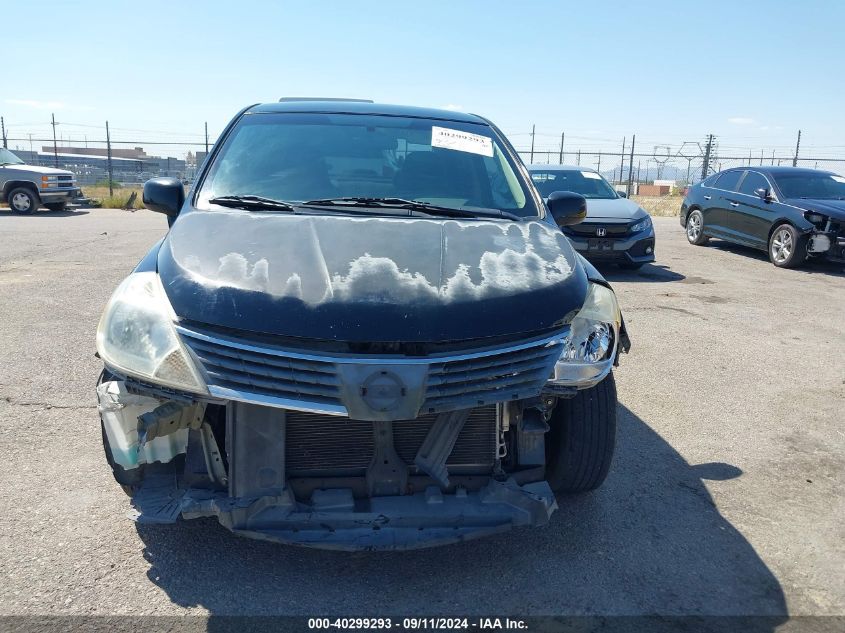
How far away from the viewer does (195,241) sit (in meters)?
2.74

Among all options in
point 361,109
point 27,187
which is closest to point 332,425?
point 361,109

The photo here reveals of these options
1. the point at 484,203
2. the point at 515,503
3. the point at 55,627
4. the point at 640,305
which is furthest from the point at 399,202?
the point at 640,305

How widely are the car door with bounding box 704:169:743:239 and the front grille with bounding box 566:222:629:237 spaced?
3744 millimetres

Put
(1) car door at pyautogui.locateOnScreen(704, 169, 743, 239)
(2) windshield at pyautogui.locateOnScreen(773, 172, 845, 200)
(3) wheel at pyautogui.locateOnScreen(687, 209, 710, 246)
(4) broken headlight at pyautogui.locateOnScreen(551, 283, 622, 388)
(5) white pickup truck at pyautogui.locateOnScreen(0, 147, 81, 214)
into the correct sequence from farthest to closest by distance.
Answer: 1. (5) white pickup truck at pyautogui.locateOnScreen(0, 147, 81, 214)
2. (3) wheel at pyautogui.locateOnScreen(687, 209, 710, 246)
3. (1) car door at pyautogui.locateOnScreen(704, 169, 743, 239)
4. (2) windshield at pyautogui.locateOnScreen(773, 172, 845, 200)
5. (4) broken headlight at pyautogui.locateOnScreen(551, 283, 622, 388)

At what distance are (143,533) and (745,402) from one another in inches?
151

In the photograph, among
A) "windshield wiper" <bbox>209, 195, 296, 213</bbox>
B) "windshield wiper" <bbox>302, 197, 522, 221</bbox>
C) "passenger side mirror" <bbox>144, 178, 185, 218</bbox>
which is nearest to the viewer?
"windshield wiper" <bbox>209, 195, 296, 213</bbox>

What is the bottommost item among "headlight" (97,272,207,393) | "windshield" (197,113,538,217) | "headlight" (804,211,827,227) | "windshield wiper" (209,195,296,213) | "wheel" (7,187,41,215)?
"wheel" (7,187,41,215)

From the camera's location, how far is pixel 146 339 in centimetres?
244

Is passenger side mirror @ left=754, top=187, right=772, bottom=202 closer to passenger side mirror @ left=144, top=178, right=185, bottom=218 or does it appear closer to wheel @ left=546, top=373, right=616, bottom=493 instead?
wheel @ left=546, top=373, right=616, bottom=493

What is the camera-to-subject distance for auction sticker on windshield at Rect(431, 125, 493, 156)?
12.6 feet

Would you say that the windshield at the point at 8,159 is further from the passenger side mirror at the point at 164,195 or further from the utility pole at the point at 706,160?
the utility pole at the point at 706,160

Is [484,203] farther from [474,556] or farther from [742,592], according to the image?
[742,592]

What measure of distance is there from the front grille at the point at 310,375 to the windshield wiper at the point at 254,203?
2.92ft

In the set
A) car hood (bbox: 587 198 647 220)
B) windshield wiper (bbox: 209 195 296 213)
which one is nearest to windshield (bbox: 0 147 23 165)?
car hood (bbox: 587 198 647 220)
